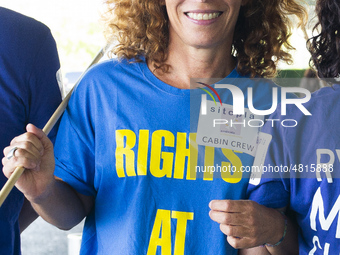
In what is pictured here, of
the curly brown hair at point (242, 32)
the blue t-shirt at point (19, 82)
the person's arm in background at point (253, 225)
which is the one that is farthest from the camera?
the curly brown hair at point (242, 32)

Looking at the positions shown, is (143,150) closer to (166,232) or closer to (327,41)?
(166,232)

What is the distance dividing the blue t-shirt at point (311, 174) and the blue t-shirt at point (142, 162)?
9cm

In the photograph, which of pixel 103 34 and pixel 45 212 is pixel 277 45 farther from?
pixel 45 212

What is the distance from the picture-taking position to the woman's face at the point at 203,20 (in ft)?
3.94

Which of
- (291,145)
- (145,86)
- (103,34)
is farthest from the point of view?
(103,34)

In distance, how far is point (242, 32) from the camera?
55.8 inches

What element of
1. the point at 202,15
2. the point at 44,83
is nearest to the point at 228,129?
the point at 202,15

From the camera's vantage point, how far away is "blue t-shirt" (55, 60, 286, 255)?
46.6 inches

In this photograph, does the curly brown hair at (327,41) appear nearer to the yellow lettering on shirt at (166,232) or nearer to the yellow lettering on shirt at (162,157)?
the yellow lettering on shirt at (162,157)

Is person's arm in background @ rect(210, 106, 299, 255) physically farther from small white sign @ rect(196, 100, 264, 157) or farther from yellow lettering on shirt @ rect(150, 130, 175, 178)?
yellow lettering on shirt @ rect(150, 130, 175, 178)

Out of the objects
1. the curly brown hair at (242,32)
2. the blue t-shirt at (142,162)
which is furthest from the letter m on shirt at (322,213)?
the curly brown hair at (242,32)

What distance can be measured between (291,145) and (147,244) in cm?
43

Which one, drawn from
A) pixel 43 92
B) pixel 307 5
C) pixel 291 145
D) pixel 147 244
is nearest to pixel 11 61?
pixel 43 92

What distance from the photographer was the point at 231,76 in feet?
4.27
